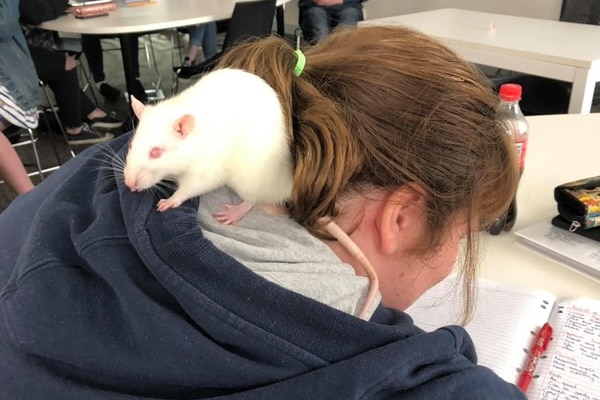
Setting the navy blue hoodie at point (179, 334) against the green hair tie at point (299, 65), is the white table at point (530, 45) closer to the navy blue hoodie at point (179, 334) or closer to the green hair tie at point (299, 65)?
the green hair tie at point (299, 65)

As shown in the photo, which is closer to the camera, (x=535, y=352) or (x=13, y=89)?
(x=535, y=352)

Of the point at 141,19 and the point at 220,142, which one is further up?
the point at 220,142

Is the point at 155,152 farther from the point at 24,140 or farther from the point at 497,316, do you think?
the point at 24,140

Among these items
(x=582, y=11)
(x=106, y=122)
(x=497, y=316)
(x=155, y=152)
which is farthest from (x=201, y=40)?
(x=497, y=316)

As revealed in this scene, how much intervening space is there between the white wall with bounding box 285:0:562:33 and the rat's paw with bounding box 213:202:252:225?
14.0ft

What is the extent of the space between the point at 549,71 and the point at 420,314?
155cm

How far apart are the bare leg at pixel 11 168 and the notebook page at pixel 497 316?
83.5 inches

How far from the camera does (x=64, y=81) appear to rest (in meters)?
3.38

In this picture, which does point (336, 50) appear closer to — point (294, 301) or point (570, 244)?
point (294, 301)

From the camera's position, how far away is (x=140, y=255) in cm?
52

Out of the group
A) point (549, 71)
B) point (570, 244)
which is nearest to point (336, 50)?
point (570, 244)

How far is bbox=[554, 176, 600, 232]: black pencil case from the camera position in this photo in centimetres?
106

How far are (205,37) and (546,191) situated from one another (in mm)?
3773

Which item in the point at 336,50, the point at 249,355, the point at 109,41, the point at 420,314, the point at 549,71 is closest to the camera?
the point at 249,355
